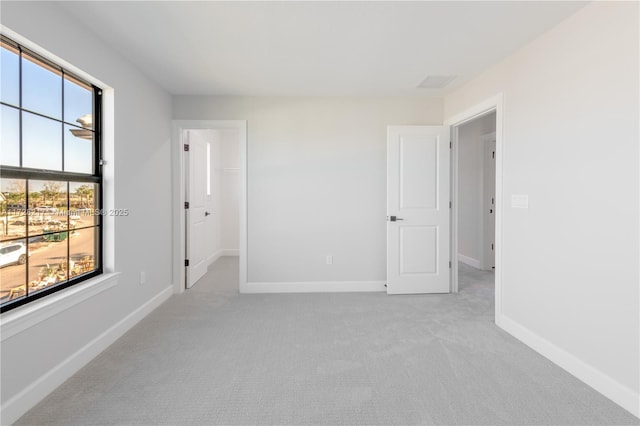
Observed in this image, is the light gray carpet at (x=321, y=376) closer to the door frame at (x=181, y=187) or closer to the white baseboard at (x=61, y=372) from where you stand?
the white baseboard at (x=61, y=372)

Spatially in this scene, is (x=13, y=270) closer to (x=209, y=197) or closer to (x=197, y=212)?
(x=197, y=212)

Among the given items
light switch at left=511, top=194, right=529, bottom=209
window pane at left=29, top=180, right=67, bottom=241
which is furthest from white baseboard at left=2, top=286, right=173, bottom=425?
light switch at left=511, top=194, right=529, bottom=209

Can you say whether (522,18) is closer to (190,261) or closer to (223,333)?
(223,333)

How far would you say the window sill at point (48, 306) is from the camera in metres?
1.64

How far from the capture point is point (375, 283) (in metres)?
3.94

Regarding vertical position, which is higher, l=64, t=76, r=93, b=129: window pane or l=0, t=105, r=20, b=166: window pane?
l=64, t=76, r=93, b=129: window pane

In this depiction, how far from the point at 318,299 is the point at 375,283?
0.79 meters

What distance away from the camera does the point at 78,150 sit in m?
2.32

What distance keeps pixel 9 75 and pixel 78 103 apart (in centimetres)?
61

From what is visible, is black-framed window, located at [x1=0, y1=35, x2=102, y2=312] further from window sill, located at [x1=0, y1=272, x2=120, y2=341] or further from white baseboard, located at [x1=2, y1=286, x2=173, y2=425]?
white baseboard, located at [x1=2, y1=286, x2=173, y2=425]

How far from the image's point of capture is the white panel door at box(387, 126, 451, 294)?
376cm

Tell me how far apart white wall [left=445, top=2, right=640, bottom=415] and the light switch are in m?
0.05

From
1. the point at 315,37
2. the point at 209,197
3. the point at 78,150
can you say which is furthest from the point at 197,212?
the point at 315,37

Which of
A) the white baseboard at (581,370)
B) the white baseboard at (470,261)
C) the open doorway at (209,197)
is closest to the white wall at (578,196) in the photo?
the white baseboard at (581,370)
